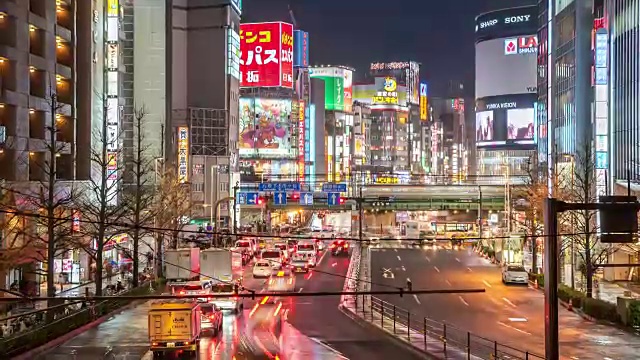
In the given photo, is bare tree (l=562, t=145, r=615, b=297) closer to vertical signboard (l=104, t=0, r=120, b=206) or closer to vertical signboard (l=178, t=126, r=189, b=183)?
vertical signboard (l=104, t=0, r=120, b=206)

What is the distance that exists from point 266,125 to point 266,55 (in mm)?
12880

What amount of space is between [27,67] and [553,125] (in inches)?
1870

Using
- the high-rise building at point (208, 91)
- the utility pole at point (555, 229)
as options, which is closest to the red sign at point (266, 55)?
the high-rise building at point (208, 91)

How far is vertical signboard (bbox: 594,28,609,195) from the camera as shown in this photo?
56969mm

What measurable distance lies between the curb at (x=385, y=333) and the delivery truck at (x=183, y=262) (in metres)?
8.94

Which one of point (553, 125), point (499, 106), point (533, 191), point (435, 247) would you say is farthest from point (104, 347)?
point (499, 106)

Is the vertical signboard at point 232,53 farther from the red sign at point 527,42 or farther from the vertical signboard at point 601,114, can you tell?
the red sign at point 527,42

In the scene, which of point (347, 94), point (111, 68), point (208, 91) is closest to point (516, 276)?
point (111, 68)

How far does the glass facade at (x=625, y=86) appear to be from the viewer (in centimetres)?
5238

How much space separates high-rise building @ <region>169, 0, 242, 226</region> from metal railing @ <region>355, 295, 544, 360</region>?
61349 millimetres

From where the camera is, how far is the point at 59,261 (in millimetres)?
49562

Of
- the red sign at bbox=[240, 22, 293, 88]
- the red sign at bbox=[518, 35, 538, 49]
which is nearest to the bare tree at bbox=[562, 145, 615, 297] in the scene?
the red sign at bbox=[240, 22, 293, 88]

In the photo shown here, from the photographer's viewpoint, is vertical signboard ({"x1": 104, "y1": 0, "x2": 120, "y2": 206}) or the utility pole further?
vertical signboard ({"x1": 104, "y1": 0, "x2": 120, "y2": 206})

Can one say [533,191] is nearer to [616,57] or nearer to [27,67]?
[616,57]
